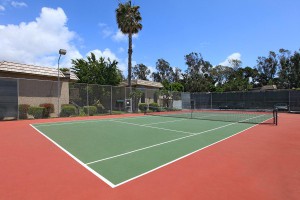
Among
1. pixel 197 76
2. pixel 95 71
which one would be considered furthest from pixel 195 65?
pixel 95 71

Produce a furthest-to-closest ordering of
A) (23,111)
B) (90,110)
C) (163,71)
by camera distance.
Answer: (163,71) → (90,110) → (23,111)

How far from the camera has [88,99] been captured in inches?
859

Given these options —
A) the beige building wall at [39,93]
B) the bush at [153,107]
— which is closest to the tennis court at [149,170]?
the beige building wall at [39,93]

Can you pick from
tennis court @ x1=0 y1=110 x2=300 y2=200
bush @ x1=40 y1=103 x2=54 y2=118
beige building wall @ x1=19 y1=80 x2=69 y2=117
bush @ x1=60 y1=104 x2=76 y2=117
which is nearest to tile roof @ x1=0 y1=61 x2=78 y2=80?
beige building wall @ x1=19 y1=80 x2=69 y2=117

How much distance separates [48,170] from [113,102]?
65.9 feet

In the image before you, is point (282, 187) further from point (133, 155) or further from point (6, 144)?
point (6, 144)

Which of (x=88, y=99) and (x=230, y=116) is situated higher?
(x=88, y=99)

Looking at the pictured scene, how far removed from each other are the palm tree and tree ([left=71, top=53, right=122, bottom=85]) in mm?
2884

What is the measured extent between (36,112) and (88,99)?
4.91 m

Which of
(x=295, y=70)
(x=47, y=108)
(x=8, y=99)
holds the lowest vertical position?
(x=47, y=108)

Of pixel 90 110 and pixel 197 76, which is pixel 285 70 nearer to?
pixel 197 76

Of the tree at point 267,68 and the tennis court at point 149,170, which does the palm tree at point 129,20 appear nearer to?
the tennis court at point 149,170

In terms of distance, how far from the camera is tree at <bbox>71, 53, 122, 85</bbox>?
2823 centimetres

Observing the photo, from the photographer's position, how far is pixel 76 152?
7.12 m
